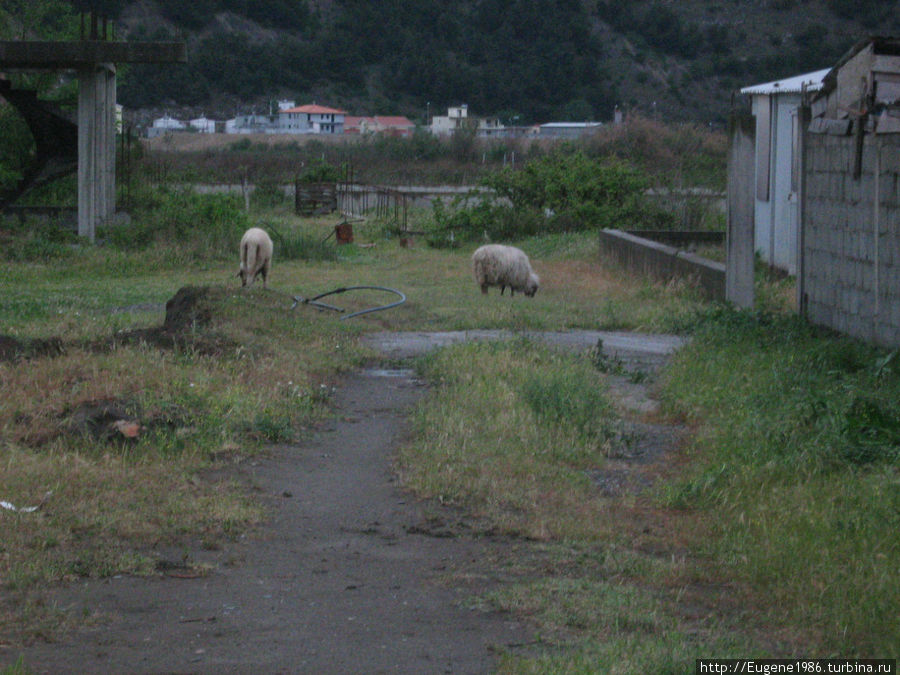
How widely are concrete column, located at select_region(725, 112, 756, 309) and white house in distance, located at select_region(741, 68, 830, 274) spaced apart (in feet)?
10.5

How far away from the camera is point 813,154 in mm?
13422

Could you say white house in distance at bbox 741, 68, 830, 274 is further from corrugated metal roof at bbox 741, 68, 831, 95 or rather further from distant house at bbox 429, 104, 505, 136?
distant house at bbox 429, 104, 505, 136

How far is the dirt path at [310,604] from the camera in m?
4.85

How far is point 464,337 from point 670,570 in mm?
8249

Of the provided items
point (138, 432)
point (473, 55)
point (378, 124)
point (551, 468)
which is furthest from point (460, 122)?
point (551, 468)

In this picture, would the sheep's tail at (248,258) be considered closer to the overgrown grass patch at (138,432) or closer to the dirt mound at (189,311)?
the dirt mound at (189,311)

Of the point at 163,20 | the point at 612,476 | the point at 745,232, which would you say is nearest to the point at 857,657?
the point at 612,476

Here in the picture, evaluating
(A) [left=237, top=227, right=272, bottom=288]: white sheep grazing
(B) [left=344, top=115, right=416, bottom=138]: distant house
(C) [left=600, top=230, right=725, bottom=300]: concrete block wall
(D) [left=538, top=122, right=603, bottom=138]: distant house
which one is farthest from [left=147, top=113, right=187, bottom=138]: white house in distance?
(A) [left=237, top=227, right=272, bottom=288]: white sheep grazing

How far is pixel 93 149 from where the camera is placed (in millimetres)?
24656

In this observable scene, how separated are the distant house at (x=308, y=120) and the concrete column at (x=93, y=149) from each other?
175ft

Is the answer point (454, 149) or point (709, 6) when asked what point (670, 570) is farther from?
point (709, 6)

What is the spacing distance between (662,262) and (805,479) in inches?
503

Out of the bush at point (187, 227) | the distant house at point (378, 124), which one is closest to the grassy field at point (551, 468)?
the bush at point (187, 227)

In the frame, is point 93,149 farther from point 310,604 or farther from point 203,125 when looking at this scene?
point 203,125
